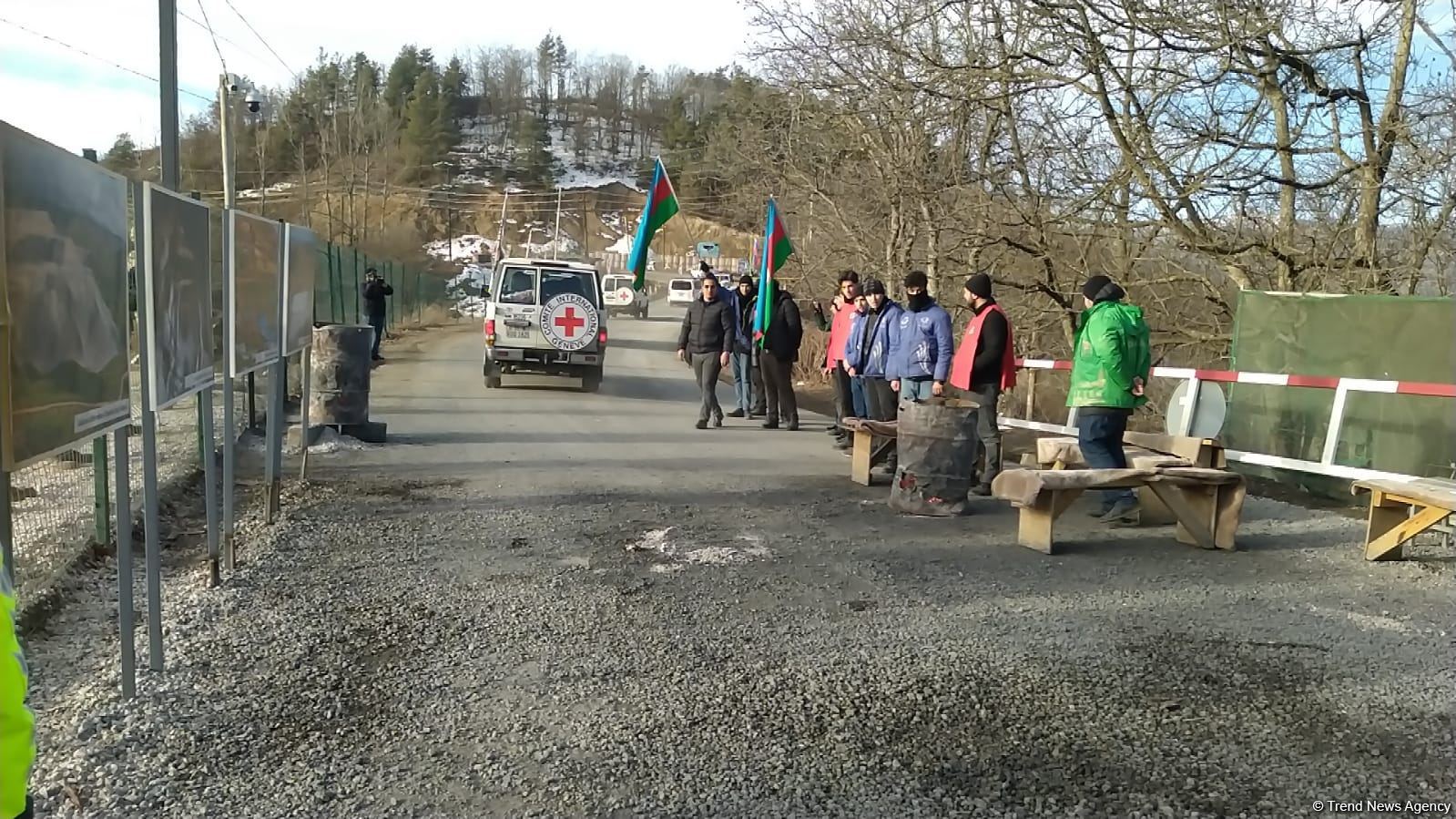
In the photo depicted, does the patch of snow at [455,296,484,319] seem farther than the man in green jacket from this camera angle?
Yes

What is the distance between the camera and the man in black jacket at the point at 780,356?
12.5 m

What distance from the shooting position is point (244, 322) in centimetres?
619

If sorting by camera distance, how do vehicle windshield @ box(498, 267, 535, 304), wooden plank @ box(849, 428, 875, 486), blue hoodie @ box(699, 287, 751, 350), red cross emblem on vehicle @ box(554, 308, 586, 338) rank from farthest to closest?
vehicle windshield @ box(498, 267, 535, 304)
red cross emblem on vehicle @ box(554, 308, 586, 338)
blue hoodie @ box(699, 287, 751, 350)
wooden plank @ box(849, 428, 875, 486)

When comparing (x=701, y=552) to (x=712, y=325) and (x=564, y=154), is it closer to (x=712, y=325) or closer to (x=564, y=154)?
(x=712, y=325)

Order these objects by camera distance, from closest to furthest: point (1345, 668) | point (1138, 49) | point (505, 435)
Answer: point (1345, 668) < point (505, 435) < point (1138, 49)

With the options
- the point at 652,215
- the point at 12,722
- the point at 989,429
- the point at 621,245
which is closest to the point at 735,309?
the point at 652,215

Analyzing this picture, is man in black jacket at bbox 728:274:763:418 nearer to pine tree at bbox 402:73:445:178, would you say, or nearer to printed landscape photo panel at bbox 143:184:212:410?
printed landscape photo panel at bbox 143:184:212:410

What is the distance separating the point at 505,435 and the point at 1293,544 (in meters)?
7.45

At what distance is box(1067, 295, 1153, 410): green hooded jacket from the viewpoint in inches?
292

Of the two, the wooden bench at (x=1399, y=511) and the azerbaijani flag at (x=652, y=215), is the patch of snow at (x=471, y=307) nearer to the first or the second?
the azerbaijani flag at (x=652, y=215)

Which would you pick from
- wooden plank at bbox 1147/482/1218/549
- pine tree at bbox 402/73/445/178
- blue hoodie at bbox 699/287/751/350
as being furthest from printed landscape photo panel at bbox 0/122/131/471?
pine tree at bbox 402/73/445/178

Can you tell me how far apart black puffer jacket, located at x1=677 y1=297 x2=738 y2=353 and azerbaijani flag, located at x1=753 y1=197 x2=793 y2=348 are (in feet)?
1.12

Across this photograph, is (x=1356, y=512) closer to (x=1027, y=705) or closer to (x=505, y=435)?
(x=1027, y=705)

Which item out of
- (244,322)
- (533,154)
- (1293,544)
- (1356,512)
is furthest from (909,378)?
(533,154)
